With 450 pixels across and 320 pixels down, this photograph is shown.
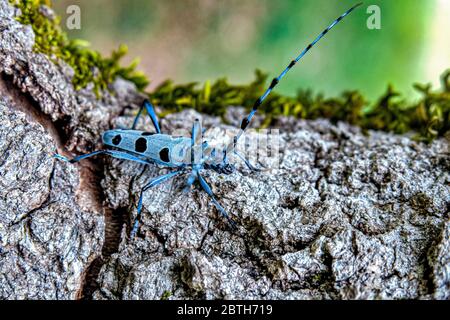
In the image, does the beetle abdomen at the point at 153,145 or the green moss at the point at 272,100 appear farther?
the green moss at the point at 272,100

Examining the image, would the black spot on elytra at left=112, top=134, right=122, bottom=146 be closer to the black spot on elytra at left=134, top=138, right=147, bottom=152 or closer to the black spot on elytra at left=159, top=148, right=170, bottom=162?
the black spot on elytra at left=134, top=138, right=147, bottom=152

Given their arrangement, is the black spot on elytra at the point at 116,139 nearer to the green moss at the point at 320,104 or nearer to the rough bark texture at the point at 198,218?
the rough bark texture at the point at 198,218

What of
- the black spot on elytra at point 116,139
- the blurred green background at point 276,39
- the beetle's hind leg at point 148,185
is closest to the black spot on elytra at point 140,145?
the black spot on elytra at point 116,139

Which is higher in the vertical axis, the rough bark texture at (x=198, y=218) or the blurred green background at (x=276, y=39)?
the blurred green background at (x=276, y=39)

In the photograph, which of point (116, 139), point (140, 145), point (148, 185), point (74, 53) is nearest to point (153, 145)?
point (140, 145)

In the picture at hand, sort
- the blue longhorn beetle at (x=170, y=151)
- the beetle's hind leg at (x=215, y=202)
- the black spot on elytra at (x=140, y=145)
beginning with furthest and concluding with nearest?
the black spot on elytra at (x=140, y=145), the blue longhorn beetle at (x=170, y=151), the beetle's hind leg at (x=215, y=202)
